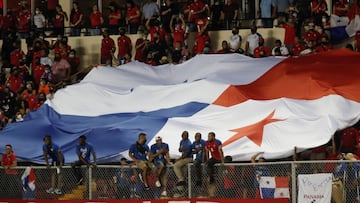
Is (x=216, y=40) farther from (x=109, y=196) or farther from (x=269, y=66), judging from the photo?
(x=109, y=196)

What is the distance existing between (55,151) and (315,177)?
667cm

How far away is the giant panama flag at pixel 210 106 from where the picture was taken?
999 inches

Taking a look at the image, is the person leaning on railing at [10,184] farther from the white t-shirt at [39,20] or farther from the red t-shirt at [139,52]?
the white t-shirt at [39,20]

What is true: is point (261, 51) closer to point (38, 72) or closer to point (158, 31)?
point (158, 31)

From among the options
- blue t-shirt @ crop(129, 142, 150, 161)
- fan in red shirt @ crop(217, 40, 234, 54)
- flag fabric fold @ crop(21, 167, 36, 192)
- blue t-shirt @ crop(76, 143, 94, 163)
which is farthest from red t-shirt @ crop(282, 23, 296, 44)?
flag fabric fold @ crop(21, 167, 36, 192)

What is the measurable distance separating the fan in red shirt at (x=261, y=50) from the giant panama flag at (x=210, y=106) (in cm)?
68

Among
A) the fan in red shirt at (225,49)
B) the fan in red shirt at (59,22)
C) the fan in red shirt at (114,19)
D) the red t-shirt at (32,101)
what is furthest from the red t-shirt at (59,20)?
the fan in red shirt at (225,49)

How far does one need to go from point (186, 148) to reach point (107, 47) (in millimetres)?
8776

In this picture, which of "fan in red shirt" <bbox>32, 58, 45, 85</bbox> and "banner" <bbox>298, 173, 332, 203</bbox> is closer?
"banner" <bbox>298, 173, 332, 203</bbox>

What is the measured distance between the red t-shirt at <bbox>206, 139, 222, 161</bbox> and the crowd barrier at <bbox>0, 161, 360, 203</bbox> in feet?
3.92

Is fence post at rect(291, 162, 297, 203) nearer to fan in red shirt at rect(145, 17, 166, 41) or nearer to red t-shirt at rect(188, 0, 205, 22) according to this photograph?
fan in red shirt at rect(145, 17, 166, 41)

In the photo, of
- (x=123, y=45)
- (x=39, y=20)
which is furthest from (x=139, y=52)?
(x=39, y=20)

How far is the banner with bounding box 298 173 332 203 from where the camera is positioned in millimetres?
21938

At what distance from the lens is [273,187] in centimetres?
2233
